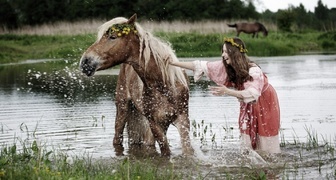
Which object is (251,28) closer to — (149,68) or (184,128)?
(184,128)

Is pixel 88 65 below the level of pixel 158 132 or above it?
above

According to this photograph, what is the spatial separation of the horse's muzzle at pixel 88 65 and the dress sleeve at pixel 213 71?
138 cm

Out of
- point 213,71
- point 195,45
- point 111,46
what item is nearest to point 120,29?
point 111,46

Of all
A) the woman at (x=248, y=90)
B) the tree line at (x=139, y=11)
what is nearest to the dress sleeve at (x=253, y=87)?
the woman at (x=248, y=90)

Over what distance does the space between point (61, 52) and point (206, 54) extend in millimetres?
7977

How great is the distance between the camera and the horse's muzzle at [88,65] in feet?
28.2

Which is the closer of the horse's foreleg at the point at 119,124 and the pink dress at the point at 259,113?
the pink dress at the point at 259,113

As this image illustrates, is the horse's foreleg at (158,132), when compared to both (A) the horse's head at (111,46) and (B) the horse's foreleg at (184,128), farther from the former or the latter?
(A) the horse's head at (111,46)

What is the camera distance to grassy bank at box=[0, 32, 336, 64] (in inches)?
1375

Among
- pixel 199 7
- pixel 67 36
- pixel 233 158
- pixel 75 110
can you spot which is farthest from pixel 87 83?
pixel 199 7

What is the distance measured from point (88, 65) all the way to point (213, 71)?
1619 millimetres

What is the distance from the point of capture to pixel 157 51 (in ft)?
29.7

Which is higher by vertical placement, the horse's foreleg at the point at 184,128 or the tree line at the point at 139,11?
the tree line at the point at 139,11

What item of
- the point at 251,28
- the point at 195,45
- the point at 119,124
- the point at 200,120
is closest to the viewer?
the point at 119,124
